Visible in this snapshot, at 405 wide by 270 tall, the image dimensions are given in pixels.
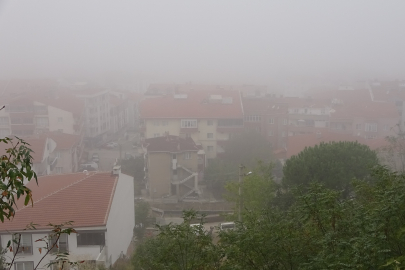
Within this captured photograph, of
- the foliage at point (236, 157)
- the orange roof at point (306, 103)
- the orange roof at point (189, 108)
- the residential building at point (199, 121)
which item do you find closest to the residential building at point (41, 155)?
the residential building at point (199, 121)

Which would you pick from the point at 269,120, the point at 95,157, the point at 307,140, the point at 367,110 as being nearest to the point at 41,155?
the point at 95,157

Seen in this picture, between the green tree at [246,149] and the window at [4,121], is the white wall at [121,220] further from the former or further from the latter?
the window at [4,121]

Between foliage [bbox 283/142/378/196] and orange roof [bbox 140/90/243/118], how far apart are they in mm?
11716

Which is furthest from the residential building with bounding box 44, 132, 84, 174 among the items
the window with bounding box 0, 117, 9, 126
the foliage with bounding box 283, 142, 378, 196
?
the foliage with bounding box 283, 142, 378, 196

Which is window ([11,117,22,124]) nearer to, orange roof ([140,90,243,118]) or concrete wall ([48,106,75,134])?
concrete wall ([48,106,75,134])

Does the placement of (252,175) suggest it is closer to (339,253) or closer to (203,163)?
(339,253)

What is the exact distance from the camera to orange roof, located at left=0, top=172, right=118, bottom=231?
7969 mm

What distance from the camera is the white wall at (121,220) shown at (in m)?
8.42

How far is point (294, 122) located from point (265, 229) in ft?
65.8

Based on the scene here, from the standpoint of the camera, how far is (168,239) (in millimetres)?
3381

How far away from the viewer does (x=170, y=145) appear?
1642 cm

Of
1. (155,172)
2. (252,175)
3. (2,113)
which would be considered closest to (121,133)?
(2,113)

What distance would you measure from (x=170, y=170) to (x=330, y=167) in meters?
7.94

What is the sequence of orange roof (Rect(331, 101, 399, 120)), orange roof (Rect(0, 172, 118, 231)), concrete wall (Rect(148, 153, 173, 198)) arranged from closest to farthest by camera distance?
orange roof (Rect(0, 172, 118, 231)) → concrete wall (Rect(148, 153, 173, 198)) → orange roof (Rect(331, 101, 399, 120))
